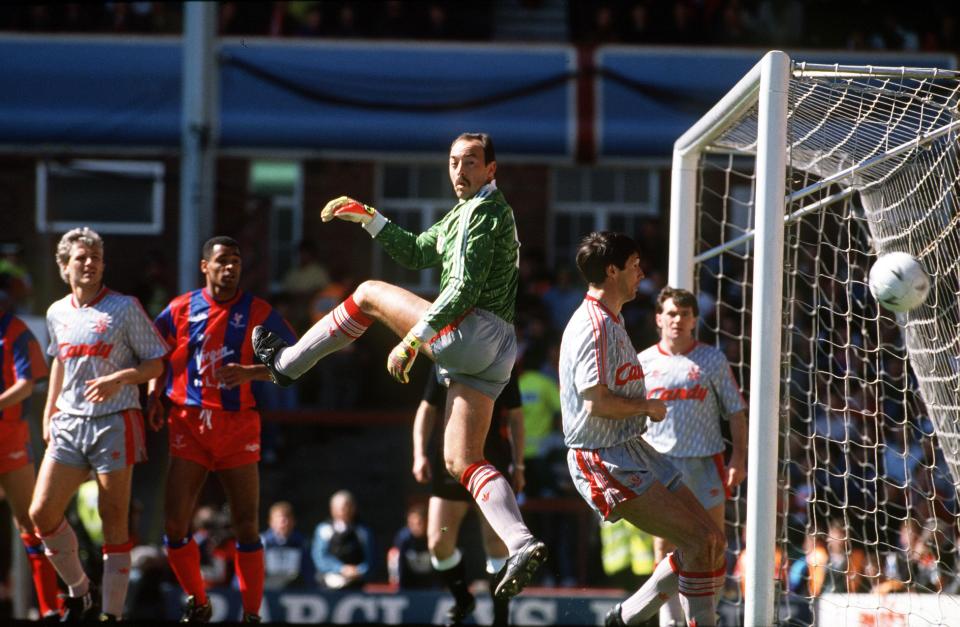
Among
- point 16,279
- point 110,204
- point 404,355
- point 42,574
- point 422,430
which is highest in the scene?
point 110,204

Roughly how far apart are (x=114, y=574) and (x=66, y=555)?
1.26 ft

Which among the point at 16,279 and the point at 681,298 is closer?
the point at 681,298

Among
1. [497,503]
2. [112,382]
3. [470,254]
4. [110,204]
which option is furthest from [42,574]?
[110,204]

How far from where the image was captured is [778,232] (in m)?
5.48

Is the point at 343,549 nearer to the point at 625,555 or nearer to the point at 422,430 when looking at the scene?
the point at 625,555

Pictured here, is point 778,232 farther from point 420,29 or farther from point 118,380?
point 420,29

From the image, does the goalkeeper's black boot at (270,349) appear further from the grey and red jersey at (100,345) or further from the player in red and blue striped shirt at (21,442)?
the player in red and blue striped shirt at (21,442)

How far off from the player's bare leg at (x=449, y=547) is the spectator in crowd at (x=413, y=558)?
9.40ft

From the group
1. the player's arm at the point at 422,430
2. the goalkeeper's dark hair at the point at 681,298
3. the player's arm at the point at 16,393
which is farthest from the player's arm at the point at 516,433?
the player's arm at the point at 16,393

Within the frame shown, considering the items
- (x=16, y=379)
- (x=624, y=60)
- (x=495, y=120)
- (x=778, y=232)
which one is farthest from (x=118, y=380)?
(x=624, y=60)

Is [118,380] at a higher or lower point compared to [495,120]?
lower

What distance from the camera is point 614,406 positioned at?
5.05 metres

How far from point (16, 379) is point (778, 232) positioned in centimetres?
412

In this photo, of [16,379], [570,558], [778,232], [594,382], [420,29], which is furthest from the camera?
[420,29]
